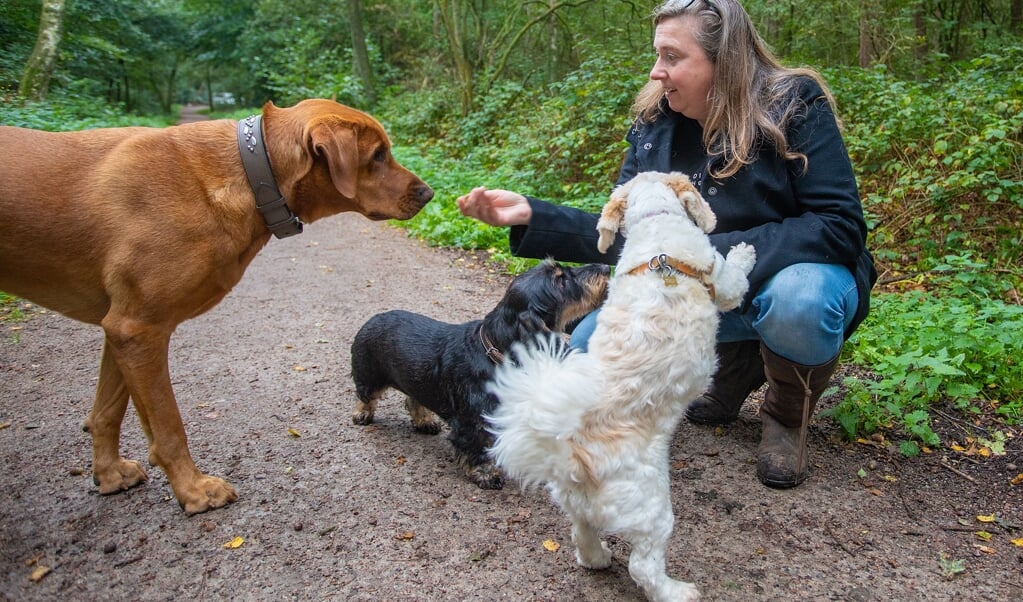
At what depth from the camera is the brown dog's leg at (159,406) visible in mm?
2748

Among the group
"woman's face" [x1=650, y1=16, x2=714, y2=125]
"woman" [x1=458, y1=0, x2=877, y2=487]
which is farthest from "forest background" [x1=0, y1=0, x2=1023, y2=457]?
"woman's face" [x1=650, y1=16, x2=714, y2=125]

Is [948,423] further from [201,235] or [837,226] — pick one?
[201,235]

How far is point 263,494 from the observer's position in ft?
10.5

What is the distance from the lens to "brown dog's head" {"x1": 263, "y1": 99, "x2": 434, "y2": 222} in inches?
117

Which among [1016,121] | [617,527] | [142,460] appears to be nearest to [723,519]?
[617,527]

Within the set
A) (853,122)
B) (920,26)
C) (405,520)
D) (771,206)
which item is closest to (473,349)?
(405,520)

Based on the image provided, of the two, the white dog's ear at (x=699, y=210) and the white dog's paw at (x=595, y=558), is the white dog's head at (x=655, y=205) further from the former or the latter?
the white dog's paw at (x=595, y=558)

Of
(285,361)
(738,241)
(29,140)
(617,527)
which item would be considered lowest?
(285,361)

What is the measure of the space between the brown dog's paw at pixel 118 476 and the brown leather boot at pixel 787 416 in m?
3.07

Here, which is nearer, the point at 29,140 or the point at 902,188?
the point at 29,140

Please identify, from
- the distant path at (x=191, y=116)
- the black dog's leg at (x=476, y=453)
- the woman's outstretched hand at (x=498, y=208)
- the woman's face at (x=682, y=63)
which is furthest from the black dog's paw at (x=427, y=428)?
A: the distant path at (x=191, y=116)

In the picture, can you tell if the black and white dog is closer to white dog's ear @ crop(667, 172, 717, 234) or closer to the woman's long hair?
white dog's ear @ crop(667, 172, 717, 234)

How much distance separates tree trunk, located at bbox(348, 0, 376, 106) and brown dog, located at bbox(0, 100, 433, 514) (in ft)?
63.4

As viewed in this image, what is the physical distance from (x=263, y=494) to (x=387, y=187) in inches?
63.4
